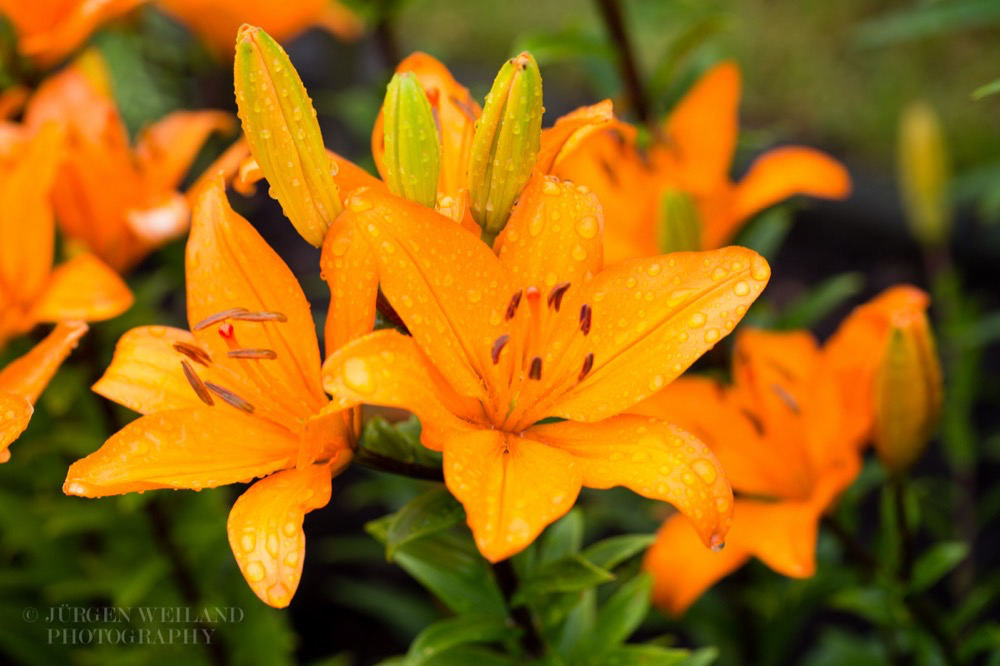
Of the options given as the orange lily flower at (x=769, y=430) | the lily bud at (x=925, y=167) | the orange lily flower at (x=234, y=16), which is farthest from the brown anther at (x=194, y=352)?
the lily bud at (x=925, y=167)

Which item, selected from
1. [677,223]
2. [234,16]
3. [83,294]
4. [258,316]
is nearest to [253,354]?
[258,316]

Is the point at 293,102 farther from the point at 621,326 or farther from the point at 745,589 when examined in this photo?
the point at 745,589

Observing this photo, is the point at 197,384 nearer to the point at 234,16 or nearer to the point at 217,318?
the point at 217,318

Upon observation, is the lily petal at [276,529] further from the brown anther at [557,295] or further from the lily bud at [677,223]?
the lily bud at [677,223]

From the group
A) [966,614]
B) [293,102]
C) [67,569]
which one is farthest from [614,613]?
[67,569]

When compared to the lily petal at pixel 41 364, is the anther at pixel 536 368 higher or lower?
higher
